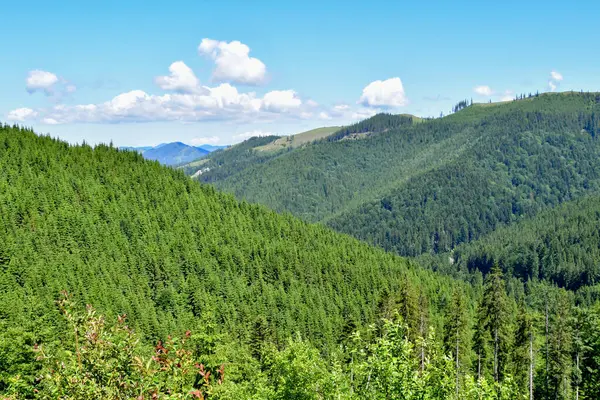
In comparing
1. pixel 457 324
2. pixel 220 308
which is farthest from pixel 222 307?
pixel 457 324

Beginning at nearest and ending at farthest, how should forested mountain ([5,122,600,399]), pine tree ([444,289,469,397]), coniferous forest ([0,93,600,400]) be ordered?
coniferous forest ([0,93,600,400])
forested mountain ([5,122,600,399])
pine tree ([444,289,469,397])

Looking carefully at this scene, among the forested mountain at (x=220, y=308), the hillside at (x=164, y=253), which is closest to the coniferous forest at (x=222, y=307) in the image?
the forested mountain at (x=220, y=308)

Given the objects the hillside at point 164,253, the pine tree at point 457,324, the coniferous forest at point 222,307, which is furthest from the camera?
the hillside at point 164,253

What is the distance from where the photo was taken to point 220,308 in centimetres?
11575

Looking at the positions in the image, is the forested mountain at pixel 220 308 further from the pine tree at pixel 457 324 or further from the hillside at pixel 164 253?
the hillside at pixel 164 253

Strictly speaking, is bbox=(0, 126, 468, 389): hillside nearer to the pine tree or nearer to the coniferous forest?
the coniferous forest

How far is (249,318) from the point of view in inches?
4195

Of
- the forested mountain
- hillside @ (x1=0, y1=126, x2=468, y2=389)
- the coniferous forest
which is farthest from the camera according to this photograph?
hillside @ (x1=0, y1=126, x2=468, y2=389)

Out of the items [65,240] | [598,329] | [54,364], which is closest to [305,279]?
[65,240]

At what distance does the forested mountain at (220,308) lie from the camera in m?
11.8

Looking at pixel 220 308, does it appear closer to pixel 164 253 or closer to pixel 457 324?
pixel 164 253

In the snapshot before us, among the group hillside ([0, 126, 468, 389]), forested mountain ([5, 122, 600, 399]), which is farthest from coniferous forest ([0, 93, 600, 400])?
hillside ([0, 126, 468, 389])

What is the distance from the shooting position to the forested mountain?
38.6ft

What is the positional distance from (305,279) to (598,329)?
9432 cm
